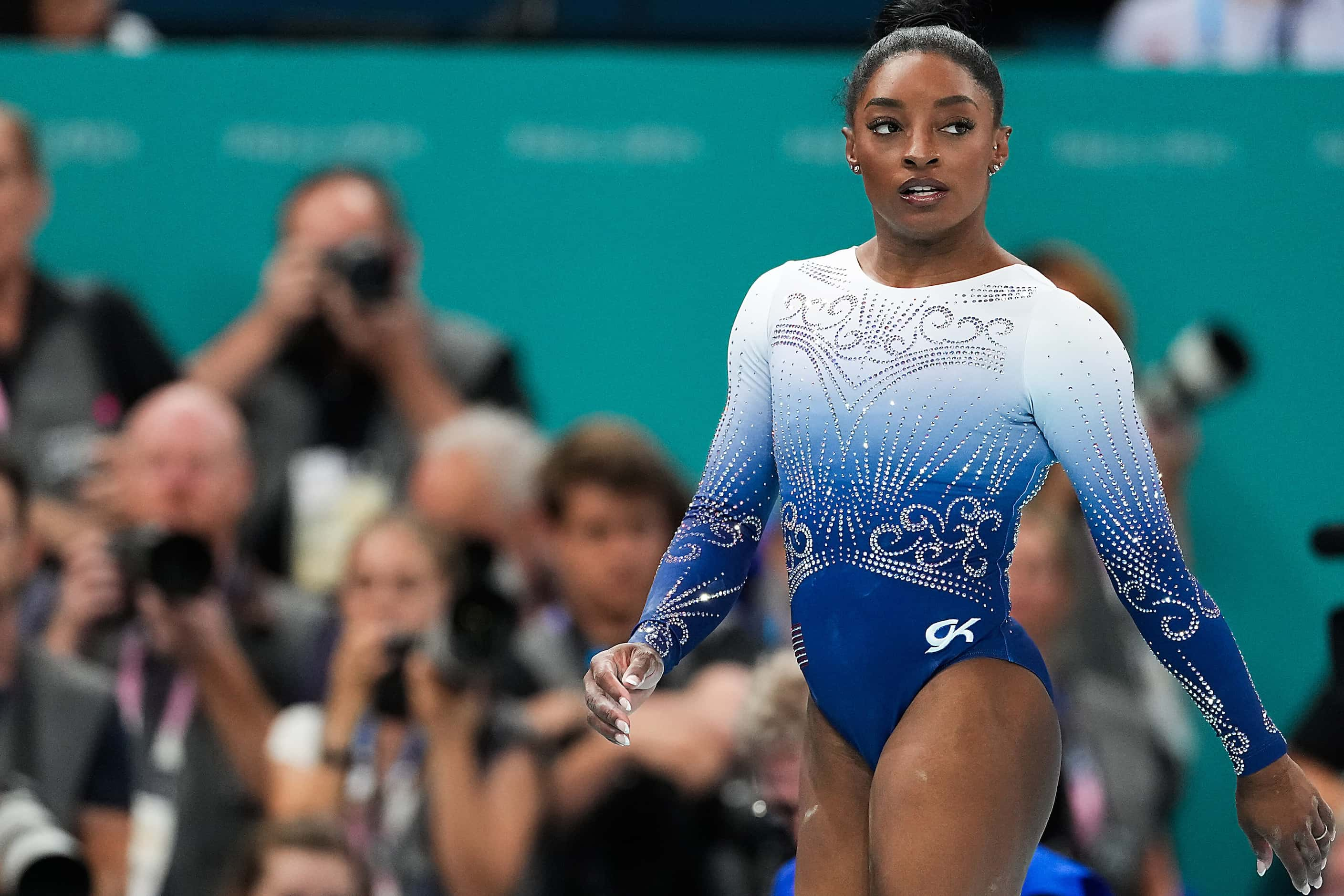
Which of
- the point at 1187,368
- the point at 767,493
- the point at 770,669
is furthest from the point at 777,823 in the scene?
the point at 1187,368

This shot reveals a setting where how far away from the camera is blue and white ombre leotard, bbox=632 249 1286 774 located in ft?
7.69

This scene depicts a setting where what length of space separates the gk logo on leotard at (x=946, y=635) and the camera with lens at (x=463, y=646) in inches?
105

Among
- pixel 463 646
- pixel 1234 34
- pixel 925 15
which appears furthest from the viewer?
pixel 1234 34

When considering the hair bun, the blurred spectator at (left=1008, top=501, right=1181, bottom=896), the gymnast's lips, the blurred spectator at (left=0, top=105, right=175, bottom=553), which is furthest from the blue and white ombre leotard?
the blurred spectator at (left=0, top=105, right=175, bottom=553)

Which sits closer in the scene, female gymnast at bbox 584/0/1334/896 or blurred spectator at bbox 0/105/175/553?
female gymnast at bbox 584/0/1334/896

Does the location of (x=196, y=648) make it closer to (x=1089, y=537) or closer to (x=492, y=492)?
(x=492, y=492)

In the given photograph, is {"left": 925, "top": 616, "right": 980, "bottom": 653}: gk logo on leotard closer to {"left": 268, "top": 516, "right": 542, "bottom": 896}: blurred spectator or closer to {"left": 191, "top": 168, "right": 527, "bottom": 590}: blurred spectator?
{"left": 268, "top": 516, "right": 542, "bottom": 896}: blurred spectator

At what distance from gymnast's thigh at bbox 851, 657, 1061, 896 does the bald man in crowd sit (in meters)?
3.08

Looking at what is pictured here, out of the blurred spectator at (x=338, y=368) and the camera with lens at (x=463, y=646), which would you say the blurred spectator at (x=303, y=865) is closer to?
the camera with lens at (x=463, y=646)

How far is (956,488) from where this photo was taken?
2.37 m

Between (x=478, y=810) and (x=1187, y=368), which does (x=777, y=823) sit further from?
(x=1187, y=368)

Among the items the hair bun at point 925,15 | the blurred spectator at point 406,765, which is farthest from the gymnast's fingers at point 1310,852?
the blurred spectator at point 406,765

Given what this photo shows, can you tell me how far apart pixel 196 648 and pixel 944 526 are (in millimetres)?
3221

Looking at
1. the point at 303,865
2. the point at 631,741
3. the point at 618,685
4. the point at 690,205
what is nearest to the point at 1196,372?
the point at 690,205
